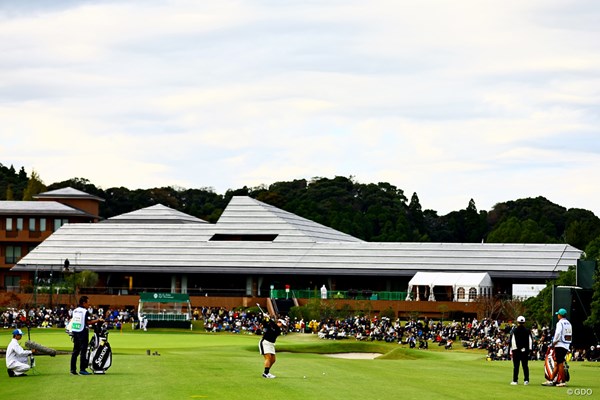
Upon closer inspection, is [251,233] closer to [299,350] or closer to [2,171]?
[299,350]

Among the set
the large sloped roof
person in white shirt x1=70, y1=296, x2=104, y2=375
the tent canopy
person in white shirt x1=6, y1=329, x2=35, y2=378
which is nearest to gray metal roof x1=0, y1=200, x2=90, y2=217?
the large sloped roof

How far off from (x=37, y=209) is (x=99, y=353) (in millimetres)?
86869

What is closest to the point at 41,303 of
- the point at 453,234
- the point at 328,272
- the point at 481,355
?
the point at 328,272

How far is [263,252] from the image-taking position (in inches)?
3706

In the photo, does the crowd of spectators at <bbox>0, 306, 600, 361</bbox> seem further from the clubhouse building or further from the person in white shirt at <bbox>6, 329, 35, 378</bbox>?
the person in white shirt at <bbox>6, 329, 35, 378</bbox>

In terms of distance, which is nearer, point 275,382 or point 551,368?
point 275,382

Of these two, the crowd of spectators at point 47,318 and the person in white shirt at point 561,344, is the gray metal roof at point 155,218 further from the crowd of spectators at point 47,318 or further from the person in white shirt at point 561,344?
the person in white shirt at point 561,344

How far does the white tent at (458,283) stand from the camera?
3140 inches

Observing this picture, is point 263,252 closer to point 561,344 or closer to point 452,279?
point 452,279

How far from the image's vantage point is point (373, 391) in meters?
21.7

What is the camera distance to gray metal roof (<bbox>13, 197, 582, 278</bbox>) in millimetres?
88312

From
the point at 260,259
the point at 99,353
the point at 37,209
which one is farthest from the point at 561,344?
the point at 37,209

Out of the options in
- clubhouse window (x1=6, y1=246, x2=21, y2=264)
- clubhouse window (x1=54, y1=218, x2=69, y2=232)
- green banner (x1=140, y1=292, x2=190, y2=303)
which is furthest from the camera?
clubhouse window (x1=54, y1=218, x2=69, y2=232)

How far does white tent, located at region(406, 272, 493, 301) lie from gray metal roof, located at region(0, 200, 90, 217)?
136 ft
